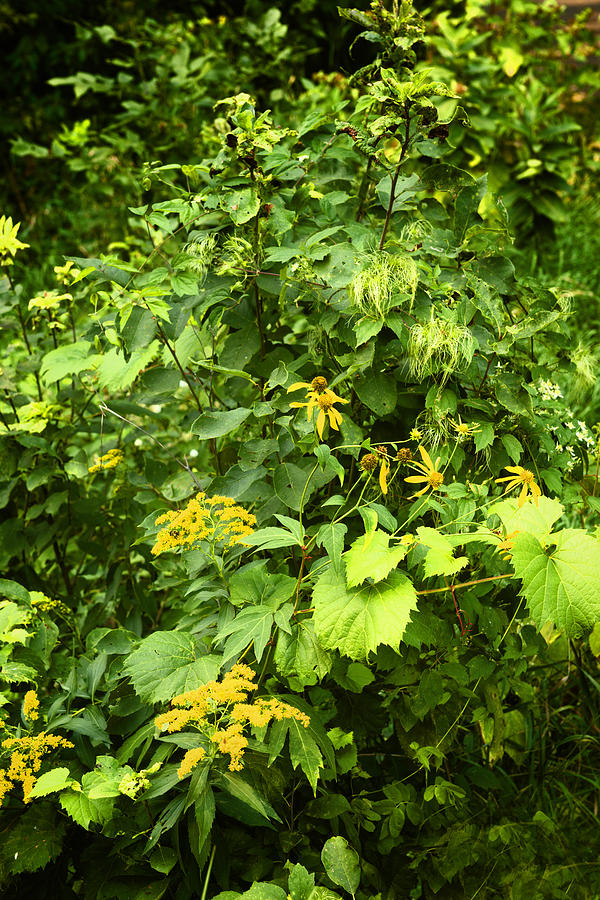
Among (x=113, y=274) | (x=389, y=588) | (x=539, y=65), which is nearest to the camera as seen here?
(x=389, y=588)

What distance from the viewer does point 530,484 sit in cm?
135

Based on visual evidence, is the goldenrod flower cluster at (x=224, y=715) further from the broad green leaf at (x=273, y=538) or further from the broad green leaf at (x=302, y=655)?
the broad green leaf at (x=273, y=538)

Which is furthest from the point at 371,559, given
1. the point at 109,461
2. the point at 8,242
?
the point at 8,242

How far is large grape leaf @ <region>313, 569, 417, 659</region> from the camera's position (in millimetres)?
1199

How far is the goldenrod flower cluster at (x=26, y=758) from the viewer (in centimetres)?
127

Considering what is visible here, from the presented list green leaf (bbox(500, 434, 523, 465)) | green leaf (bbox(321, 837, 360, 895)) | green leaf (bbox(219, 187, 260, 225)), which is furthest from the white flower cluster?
green leaf (bbox(321, 837, 360, 895))

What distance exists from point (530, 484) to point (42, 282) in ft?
12.6

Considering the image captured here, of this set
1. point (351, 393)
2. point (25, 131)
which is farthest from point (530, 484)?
point (25, 131)

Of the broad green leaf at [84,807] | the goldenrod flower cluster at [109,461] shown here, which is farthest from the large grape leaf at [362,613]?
the goldenrod flower cluster at [109,461]

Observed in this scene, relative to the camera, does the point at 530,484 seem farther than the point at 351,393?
Result: No

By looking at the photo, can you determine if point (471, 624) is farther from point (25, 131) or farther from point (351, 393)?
point (25, 131)

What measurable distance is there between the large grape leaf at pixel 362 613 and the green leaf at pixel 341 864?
395 millimetres

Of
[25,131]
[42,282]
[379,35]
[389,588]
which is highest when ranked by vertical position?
[379,35]

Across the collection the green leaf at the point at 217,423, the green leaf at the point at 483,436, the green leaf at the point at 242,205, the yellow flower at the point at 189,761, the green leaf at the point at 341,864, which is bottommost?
the green leaf at the point at 341,864
